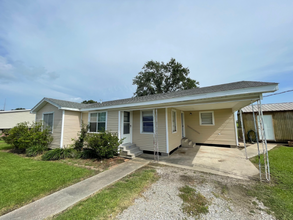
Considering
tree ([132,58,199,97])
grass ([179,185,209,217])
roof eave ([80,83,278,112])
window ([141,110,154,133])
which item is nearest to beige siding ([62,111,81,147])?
window ([141,110,154,133])

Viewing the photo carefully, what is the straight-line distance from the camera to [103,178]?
3.99m

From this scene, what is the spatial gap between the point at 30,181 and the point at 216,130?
404 inches

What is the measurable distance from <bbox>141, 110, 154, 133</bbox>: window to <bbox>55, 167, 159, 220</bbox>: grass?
3.38 metres

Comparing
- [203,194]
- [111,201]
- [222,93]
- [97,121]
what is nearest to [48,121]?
[97,121]

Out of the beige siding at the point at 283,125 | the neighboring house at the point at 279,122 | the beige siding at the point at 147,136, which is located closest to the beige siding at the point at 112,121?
the beige siding at the point at 147,136

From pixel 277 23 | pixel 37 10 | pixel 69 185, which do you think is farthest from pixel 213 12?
pixel 69 185

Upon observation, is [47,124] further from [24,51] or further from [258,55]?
[258,55]

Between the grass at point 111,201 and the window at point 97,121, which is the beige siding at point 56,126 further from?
the grass at point 111,201

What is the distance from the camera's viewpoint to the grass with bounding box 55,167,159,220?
226cm

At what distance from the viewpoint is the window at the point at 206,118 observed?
29.8 feet

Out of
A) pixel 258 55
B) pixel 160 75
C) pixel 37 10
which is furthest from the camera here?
pixel 160 75

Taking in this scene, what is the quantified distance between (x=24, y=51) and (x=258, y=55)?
1611 cm

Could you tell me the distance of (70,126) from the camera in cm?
803

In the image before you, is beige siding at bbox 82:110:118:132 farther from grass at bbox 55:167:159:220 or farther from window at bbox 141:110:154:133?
grass at bbox 55:167:159:220
